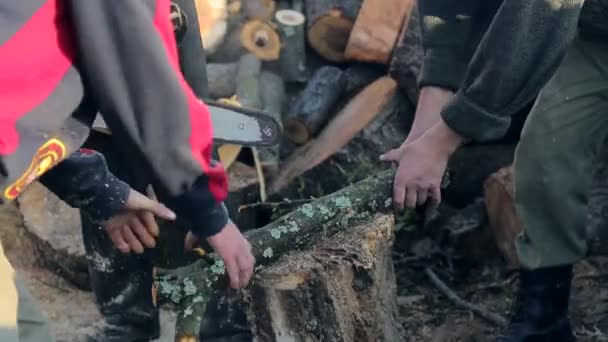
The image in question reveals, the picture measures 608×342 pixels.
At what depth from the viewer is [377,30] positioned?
420 centimetres

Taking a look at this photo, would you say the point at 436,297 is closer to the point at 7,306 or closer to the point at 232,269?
the point at 232,269

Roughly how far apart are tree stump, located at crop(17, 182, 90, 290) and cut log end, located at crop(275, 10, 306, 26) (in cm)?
152

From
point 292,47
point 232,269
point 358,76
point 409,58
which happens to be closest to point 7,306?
point 232,269

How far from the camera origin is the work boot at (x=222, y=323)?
9.49ft

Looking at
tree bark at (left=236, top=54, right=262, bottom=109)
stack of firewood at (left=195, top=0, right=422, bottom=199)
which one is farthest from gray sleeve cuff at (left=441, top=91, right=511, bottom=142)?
tree bark at (left=236, top=54, right=262, bottom=109)

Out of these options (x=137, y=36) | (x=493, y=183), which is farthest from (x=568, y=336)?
(x=137, y=36)

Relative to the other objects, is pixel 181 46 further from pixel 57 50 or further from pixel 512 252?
pixel 512 252

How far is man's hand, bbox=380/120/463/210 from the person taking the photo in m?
2.25

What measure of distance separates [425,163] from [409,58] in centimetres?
167

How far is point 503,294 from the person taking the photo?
322 cm

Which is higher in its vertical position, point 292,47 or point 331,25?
point 331,25

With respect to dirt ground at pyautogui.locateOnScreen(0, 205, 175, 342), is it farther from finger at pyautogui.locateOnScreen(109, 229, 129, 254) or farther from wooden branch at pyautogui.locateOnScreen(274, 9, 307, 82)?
wooden branch at pyautogui.locateOnScreen(274, 9, 307, 82)

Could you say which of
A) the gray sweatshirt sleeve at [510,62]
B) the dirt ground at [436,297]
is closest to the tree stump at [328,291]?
the gray sweatshirt sleeve at [510,62]

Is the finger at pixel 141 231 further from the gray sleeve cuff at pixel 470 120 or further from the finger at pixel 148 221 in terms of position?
the gray sleeve cuff at pixel 470 120
